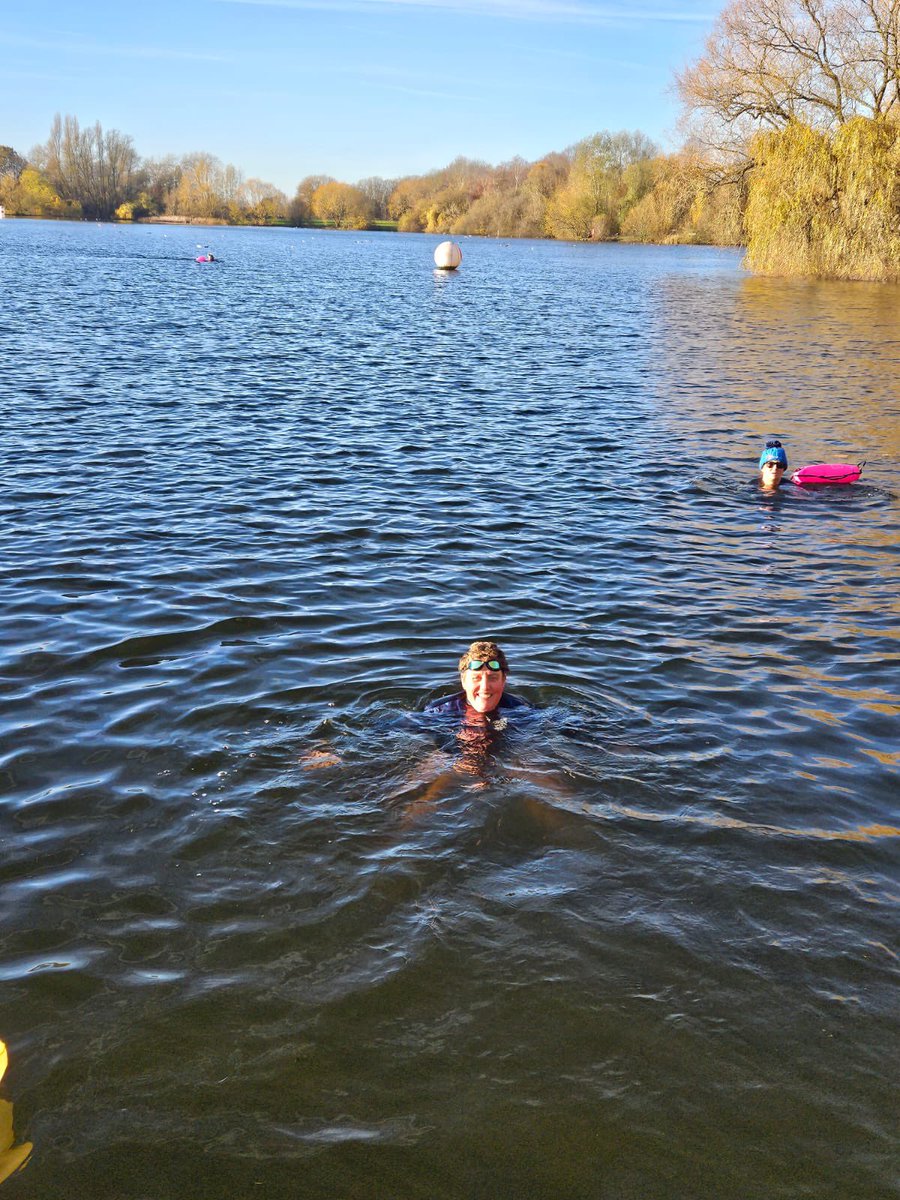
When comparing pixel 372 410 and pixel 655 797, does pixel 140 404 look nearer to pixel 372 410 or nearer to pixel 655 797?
pixel 372 410

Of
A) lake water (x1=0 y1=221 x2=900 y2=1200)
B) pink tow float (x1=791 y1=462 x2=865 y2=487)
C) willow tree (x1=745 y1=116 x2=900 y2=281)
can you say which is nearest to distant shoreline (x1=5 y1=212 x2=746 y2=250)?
willow tree (x1=745 y1=116 x2=900 y2=281)

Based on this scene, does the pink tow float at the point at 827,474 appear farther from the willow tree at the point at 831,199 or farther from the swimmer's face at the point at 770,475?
the willow tree at the point at 831,199

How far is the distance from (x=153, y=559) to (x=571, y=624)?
4.71 meters

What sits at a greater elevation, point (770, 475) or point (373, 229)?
point (373, 229)

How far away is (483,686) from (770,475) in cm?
895

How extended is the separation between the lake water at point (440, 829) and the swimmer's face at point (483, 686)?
328 mm

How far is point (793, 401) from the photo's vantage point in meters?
21.8

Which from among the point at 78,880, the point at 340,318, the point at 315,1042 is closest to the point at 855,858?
the point at 315,1042

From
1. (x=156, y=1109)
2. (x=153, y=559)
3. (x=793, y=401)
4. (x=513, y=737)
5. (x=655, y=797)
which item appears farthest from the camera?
(x=793, y=401)

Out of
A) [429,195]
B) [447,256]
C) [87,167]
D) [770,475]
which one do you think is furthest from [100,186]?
[770,475]

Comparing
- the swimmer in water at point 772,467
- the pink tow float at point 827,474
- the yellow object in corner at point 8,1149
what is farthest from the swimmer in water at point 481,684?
the pink tow float at point 827,474

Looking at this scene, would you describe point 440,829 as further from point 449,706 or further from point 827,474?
point 827,474

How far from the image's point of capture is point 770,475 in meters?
14.8

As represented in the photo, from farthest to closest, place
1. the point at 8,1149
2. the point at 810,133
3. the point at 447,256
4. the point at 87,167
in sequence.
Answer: the point at 87,167 → the point at 447,256 → the point at 810,133 → the point at 8,1149
